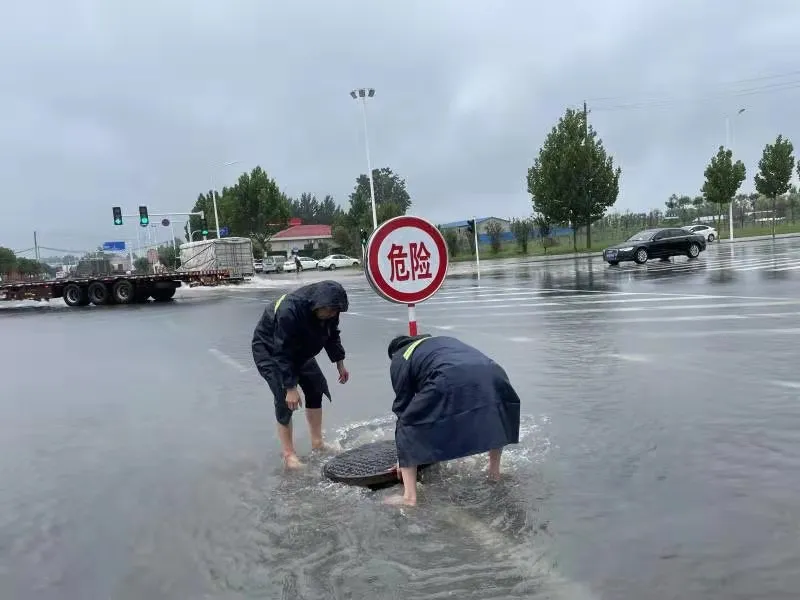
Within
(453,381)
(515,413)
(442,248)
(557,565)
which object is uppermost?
(442,248)

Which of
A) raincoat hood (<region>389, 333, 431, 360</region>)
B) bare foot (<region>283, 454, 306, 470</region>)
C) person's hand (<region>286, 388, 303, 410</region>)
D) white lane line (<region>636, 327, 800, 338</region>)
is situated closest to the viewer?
raincoat hood (<region>389, 333, 431, 360</region>)

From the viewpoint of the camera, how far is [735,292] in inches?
593

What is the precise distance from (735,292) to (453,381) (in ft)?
43.1

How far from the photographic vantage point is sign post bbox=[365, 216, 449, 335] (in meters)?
5.42

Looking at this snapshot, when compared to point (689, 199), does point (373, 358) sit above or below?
below

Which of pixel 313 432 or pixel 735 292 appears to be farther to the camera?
pixel 735 292

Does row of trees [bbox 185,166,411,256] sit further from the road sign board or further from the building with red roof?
the road sign board

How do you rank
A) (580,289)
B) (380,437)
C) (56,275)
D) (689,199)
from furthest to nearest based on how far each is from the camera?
(689,199) < (56,275) < (580,289) < (380,437)

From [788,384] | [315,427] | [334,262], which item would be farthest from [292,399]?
[334,262]

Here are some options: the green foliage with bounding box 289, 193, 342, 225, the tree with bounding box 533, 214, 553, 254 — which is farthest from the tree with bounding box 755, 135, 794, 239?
the green foliage with bounding box 289, 193, 342, 225

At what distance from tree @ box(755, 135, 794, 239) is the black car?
19.0m

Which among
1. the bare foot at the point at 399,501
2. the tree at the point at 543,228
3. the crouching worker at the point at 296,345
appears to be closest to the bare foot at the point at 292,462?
the crouching worker at the point at 296,345

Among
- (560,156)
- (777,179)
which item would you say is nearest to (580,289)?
(560,156)

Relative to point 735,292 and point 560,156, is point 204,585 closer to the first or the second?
point 735,292
